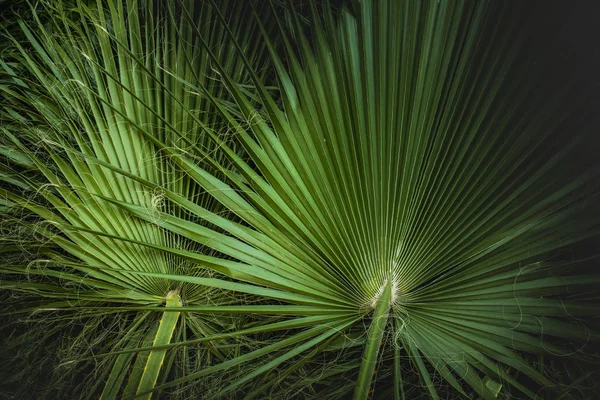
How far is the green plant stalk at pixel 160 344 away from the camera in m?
1.35

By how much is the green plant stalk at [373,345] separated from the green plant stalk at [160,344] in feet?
1.67

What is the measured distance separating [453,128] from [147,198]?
72 cm

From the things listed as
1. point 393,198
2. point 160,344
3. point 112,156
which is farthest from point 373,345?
point 112,156

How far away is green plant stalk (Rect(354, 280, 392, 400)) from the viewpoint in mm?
1118

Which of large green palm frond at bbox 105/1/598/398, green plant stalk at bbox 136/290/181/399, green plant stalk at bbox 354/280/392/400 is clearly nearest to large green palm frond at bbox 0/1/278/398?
green plant stalk at bbox 136/290/181/399

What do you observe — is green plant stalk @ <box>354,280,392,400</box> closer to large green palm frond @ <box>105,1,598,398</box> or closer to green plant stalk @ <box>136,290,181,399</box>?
large green palm frond @ <box>105,1,598,398</box>

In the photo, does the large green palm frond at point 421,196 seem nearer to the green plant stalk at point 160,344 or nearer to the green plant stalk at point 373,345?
the green plant stalk at point 373,345

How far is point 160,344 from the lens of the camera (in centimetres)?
136

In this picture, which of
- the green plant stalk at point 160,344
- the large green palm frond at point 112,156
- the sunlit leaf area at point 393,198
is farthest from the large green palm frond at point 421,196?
the green plant stalk at point 160,344

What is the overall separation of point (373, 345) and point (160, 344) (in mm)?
540

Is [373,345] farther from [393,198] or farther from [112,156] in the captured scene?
[112,156]

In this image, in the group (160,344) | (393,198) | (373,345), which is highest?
(393,198)

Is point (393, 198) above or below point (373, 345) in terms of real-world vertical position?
above

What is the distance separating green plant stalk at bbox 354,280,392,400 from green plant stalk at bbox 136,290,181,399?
0.51m
